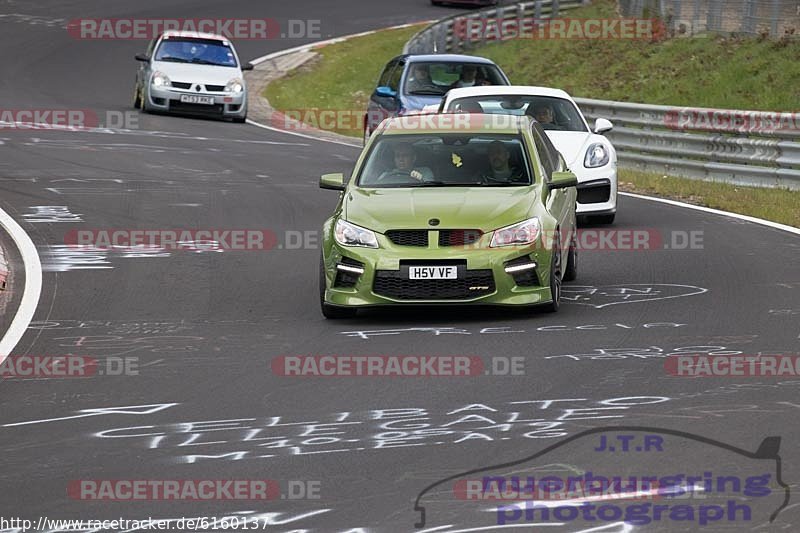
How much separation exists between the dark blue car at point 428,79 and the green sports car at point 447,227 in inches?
399

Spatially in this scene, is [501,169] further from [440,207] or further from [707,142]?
[707,142]

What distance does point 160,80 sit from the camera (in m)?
29.2

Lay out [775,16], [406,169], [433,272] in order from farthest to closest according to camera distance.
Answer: [775,16]
[406,169]
[433,272]

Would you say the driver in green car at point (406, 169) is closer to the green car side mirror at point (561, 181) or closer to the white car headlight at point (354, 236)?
the white car headlight at point (354, 236)

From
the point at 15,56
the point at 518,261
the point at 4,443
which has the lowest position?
the point at 4,443

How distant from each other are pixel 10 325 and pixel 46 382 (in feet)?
6.85

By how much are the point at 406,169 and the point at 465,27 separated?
30.6 m

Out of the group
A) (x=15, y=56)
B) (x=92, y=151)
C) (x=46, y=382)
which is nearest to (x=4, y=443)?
(x=46, y=382)

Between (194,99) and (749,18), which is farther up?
(749,18)

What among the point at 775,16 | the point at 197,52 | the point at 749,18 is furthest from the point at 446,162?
the point at 749,18

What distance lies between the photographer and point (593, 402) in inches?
347

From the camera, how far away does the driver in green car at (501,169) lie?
41.4 feet

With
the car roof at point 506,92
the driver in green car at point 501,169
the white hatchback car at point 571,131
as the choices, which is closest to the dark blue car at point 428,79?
the car roof at point 506,92

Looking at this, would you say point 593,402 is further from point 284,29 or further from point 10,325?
point 284,29
